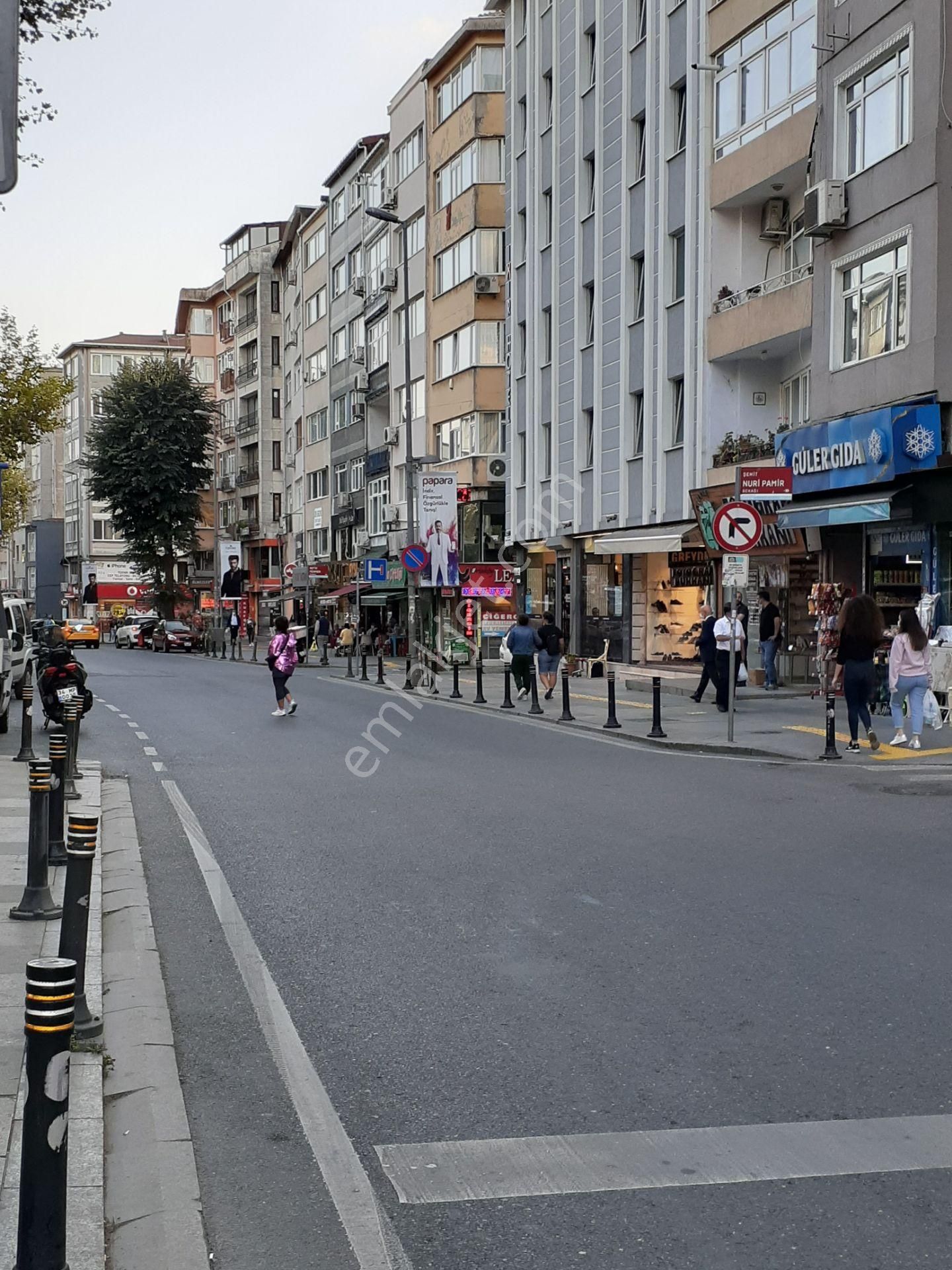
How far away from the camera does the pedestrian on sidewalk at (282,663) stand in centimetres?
2370

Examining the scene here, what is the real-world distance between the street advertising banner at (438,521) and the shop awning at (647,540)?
146 inches

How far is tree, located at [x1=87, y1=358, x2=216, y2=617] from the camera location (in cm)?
7238

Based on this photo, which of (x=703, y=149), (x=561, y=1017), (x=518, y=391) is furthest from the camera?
(x=518, y=391)

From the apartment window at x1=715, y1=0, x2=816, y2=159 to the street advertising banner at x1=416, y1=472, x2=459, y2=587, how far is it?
376 inches

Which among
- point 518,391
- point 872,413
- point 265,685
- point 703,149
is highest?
point 703,149

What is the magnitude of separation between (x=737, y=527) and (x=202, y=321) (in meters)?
85.2

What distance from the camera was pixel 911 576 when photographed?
22703 millimetres

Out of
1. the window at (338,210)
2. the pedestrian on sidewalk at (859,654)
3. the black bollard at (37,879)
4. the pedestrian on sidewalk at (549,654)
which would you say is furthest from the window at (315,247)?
the black bollard at (37,879)

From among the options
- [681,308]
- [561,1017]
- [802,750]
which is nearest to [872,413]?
[802,750]

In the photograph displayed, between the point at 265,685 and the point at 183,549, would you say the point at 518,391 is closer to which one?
the point at 265,685

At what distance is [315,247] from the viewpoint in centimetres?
6944

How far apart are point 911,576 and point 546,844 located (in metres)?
13.8

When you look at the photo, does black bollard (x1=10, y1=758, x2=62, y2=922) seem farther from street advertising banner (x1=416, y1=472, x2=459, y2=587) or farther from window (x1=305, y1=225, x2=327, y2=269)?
window (x1=305, y1=225, x2=327, y2=269)

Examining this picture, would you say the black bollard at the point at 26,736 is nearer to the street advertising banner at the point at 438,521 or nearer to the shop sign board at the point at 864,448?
the shop sign board at the point at 864,448
